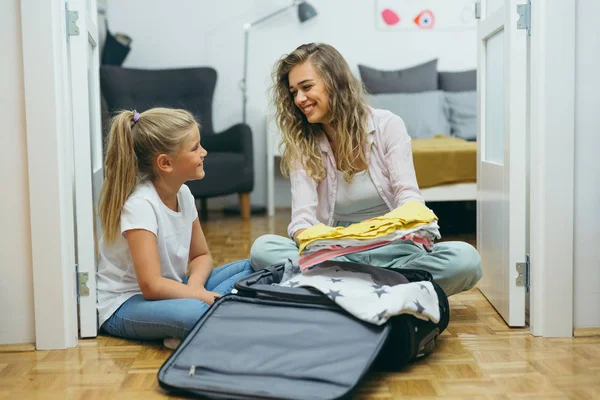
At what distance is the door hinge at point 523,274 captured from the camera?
6.06 feet

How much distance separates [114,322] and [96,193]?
378 mm

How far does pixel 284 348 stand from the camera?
1438mm

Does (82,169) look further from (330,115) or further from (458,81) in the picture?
(458,81)

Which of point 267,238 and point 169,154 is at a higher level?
point 169,154

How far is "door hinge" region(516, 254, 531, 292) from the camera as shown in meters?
1.85

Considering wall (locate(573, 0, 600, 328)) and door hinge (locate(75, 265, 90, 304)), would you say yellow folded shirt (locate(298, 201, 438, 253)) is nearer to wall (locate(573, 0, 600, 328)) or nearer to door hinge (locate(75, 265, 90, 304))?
wall (locate(573, 0, 600, 328))

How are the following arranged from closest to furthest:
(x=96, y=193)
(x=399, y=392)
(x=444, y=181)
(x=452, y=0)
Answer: (x=399, y=392)
(x=96, y=193)
(x=444, y=181)
(x=452, y=0)

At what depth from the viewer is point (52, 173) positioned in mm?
1711

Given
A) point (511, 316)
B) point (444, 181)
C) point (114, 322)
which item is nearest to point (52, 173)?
point (114, 322)

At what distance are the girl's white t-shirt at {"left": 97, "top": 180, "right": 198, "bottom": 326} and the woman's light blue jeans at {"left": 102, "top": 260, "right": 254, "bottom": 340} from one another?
0.04 meters

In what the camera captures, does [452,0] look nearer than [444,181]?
No

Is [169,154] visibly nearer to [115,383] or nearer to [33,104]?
[33,104]

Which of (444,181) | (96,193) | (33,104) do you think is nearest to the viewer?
(33,104)

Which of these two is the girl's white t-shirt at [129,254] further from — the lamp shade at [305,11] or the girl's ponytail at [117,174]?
the lamp shade at [305,11]
